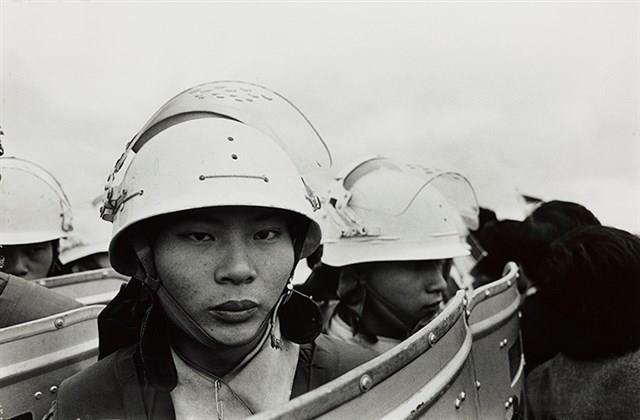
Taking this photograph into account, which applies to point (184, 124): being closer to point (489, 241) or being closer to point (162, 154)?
point (162, 154)

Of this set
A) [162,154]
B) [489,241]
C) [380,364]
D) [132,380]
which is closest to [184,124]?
[162,154]

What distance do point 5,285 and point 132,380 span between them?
1068 millimetres

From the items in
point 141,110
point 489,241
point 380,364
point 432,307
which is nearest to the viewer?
point 380,364

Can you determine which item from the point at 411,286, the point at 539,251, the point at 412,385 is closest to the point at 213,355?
the point at 412,385

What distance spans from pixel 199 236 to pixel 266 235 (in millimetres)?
170

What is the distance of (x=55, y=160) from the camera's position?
3.44m

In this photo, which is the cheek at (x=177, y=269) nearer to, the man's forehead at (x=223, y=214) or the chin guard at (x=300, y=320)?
the man's forehead at (x=223, y=214)

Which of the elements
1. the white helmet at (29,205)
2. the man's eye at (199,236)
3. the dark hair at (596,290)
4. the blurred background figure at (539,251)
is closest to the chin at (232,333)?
the man's eye at (199,236)

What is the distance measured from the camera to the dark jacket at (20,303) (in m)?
2.64

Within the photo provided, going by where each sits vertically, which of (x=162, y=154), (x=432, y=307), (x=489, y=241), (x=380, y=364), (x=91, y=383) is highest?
(x=162, y=154)

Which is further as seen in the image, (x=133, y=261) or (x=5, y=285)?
(x=5, y=285)

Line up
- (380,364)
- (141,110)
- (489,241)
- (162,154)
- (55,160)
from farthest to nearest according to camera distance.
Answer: (489,241), (55,160), (141,110), (162,154), (380,364)

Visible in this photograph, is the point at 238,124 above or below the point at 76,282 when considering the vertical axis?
above

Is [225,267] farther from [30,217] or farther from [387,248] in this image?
[30,217]
